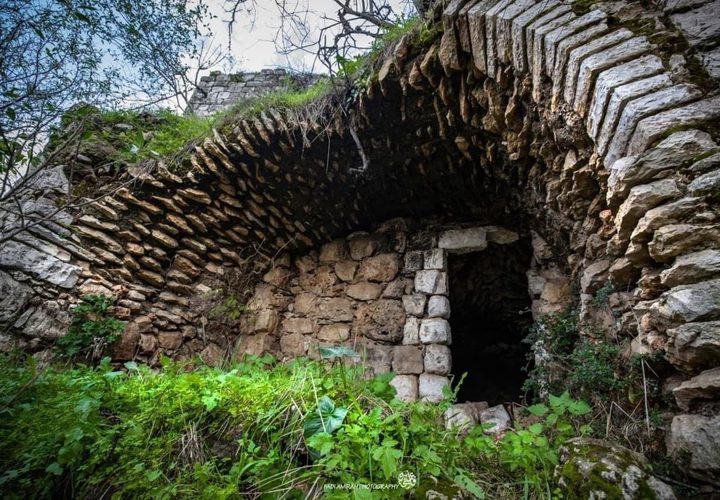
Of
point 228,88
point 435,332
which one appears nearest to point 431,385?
point 435,332

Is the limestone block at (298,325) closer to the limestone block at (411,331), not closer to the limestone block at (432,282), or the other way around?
the limestone block at (411,331)

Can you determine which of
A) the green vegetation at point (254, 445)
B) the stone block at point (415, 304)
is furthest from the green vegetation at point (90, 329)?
the stone block at point (415, 304)

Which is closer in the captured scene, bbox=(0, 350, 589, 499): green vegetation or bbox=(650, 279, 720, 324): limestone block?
bbox=(650, 279, 720, 324): limestone block

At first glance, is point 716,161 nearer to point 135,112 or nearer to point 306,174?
point 306,174

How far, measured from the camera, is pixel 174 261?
3428 millimetres

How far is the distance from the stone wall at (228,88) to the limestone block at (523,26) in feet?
14.8

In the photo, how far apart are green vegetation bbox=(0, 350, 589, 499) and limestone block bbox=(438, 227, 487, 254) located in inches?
76.8

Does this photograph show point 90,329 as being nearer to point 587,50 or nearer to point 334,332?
point 334,332

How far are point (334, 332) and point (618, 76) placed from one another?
3.06 metres

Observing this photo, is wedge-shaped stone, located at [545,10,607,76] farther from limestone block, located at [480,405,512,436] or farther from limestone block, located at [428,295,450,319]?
limestone block, located at [480,405,512,436]

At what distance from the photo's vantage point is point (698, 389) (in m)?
1.02

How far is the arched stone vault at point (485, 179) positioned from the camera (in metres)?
1.17

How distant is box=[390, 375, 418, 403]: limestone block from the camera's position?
2949mm

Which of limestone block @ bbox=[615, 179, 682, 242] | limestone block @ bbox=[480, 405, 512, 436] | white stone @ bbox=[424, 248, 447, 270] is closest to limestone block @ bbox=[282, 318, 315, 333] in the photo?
white stone @ bbox=[424, 248, 447, 270]
